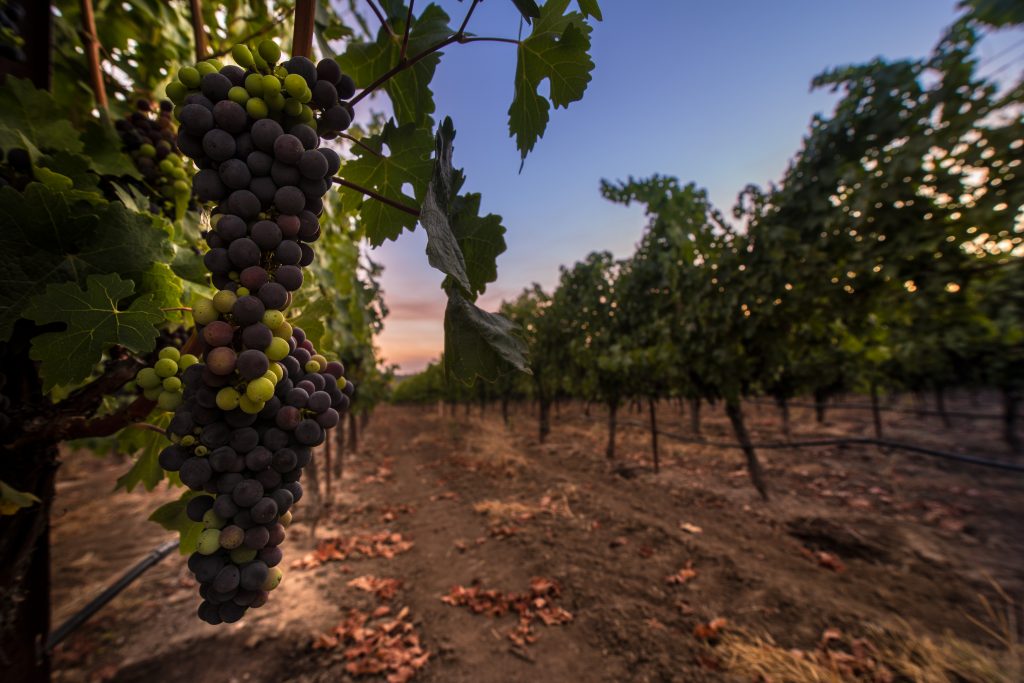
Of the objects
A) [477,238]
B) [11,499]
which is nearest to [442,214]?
[477,238]

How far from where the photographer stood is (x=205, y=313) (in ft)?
2.38

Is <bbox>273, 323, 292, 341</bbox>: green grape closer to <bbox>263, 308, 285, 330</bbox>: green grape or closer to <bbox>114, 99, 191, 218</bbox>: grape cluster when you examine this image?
<bbox>263, 308, 285, 330</bbox>: green grape

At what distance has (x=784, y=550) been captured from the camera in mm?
6500

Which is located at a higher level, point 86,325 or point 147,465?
point 86,325

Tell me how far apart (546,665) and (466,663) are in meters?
0.78

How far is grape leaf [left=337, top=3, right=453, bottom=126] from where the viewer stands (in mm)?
1134

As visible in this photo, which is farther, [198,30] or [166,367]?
[198,30]

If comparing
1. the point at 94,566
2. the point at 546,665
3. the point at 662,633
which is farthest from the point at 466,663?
the point at 94,566

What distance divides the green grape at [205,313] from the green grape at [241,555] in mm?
454

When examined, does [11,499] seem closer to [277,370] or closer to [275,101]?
[277,370]

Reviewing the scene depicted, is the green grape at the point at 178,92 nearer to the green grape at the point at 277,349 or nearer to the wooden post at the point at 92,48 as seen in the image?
the green grape at the point at 277,349

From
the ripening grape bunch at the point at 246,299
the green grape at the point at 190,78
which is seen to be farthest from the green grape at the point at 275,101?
the green grape at the point at 190,78

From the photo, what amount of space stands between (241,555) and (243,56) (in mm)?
952

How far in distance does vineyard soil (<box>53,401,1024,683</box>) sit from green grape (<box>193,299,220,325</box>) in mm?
1228
